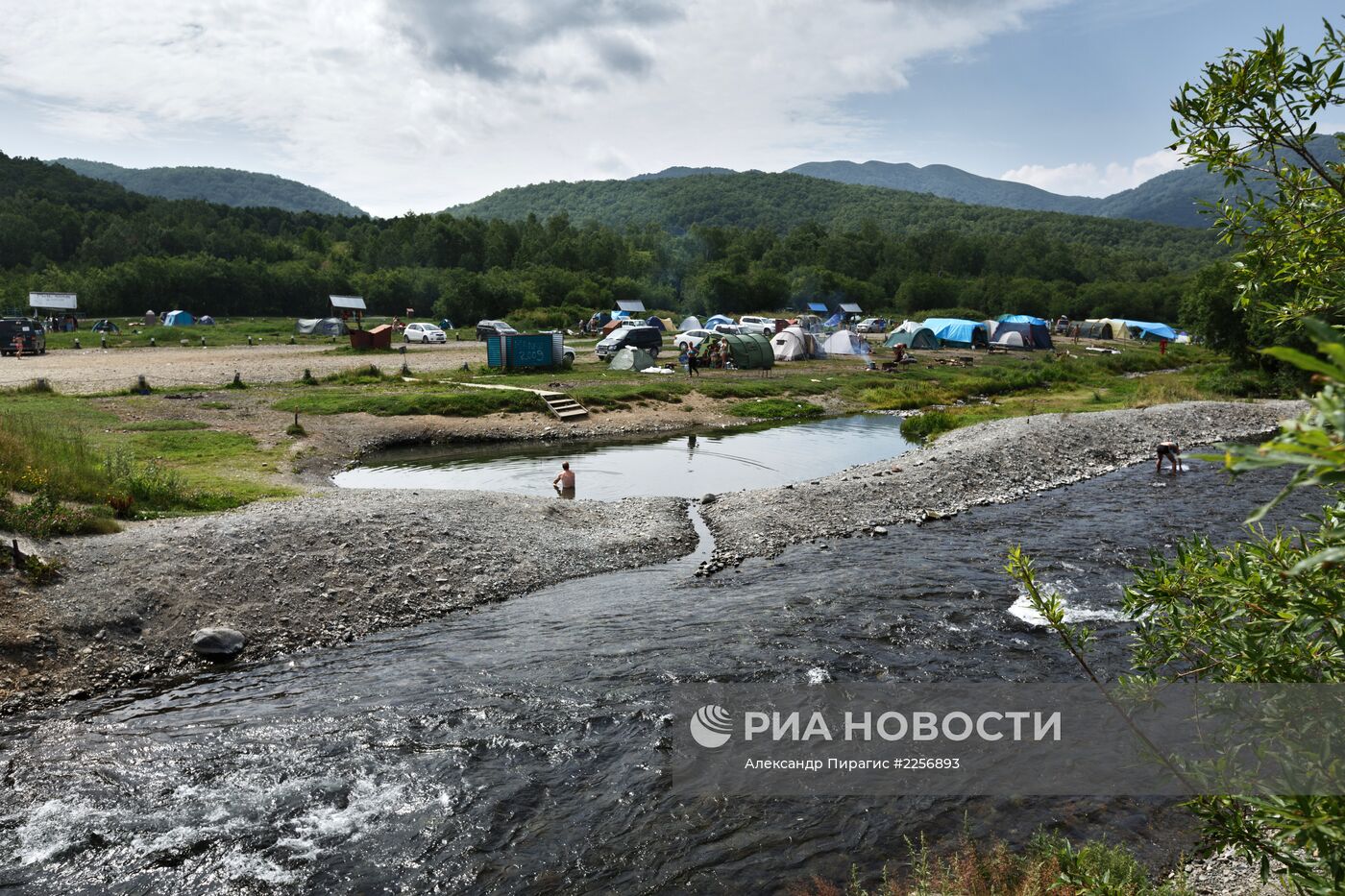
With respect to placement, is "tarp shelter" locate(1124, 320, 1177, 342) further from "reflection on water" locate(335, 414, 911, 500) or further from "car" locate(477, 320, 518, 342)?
"car" locate(477, 320, 518, 342)

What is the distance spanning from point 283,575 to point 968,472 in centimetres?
2224

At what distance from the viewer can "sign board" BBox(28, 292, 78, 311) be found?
272ft

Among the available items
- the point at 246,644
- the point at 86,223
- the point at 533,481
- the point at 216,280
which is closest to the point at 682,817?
the point at 246,644

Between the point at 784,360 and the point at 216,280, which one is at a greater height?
the point at 216,280

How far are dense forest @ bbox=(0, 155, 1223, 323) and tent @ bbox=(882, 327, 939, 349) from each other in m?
Answer: 39.5

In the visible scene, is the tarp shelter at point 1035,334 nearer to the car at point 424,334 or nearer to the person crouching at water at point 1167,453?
the person crouching at water at point 1167,453

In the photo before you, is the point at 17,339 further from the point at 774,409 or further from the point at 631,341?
the point at 774,409

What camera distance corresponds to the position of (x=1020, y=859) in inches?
356

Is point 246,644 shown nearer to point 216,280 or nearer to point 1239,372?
point 1239,372

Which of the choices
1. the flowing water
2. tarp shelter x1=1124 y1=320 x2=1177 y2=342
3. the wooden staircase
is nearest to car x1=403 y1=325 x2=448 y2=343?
the wooden staircase

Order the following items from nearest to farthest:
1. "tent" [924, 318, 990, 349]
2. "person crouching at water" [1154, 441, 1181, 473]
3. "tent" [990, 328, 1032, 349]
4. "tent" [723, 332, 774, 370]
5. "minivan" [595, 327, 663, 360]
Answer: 1. "person crouching at water" [1154, 441, 1181, 473]
2. "tent" [723, 332, 774, 370]
3. "minivan" [595, 327, 663, 360]
4. "tent" [924, 318, 990, 349]
5. "tent" [990, 328, 1032, 349]

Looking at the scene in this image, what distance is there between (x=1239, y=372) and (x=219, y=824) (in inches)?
2316

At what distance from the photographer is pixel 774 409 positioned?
152 ft

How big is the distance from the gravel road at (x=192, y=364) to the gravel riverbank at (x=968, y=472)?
113 ft
